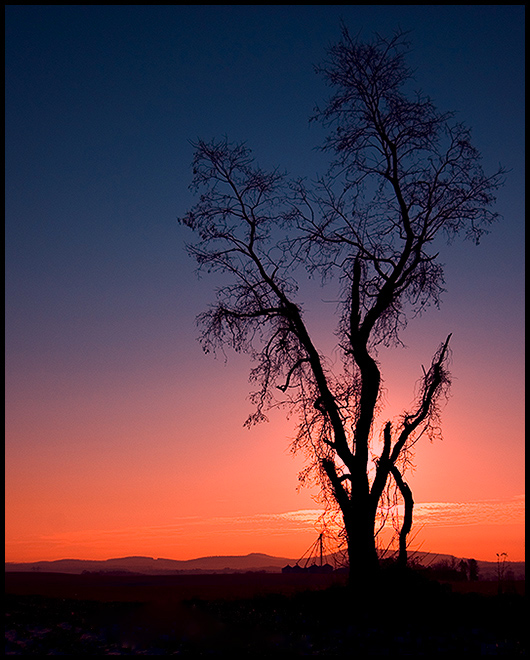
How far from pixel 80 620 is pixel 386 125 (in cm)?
1405

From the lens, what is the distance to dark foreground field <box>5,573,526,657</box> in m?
12.3

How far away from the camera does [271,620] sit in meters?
14.1

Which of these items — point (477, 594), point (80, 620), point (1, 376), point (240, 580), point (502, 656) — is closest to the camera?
point (502, 656)

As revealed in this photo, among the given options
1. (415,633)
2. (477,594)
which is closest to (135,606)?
(415,633)

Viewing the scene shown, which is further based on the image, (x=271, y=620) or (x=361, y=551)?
(x=361, y=551)

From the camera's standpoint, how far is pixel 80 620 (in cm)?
1446

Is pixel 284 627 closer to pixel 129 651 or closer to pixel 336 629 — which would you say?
pixel 336 629

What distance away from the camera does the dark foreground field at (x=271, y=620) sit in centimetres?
1227

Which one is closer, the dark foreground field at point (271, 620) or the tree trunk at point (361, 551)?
the dark foreground field at point (271, 620)

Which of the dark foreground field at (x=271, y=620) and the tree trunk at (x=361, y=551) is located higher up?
the tree trunk at (x=361, y=551)

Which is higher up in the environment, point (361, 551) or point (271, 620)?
point (361, 551)

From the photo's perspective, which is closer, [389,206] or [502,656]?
[502,656]

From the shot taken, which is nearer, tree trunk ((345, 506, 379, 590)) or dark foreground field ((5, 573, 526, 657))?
dark foreground field ((5, 573, 526, 657))

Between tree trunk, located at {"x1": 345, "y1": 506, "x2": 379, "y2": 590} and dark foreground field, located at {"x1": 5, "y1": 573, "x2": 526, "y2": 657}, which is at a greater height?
tree trunk, located at {"x1": 345, "y1": 506, "x2": 379, "y2": 590}
